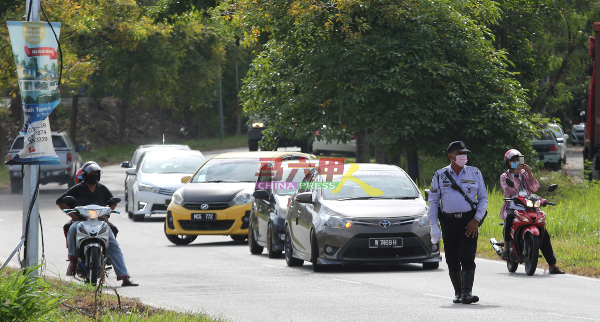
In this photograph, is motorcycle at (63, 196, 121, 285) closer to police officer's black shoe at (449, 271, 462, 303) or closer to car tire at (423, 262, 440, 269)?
police officer's black shoe at (449, 271, 462, 303)

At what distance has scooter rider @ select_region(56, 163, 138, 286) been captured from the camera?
1104cm

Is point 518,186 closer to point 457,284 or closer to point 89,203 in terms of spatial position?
point 457,284

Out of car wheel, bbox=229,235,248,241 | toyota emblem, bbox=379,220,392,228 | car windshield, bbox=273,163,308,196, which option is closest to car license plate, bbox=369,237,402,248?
toyota emblem, bbox=379,220,392,228

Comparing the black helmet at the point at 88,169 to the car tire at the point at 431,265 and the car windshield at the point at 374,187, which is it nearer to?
the car windshield at the point at 374,187

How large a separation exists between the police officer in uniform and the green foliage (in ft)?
12.6

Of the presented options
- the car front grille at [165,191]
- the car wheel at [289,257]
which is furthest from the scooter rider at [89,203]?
the car front grille at [165,191]

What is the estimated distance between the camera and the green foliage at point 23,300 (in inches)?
283

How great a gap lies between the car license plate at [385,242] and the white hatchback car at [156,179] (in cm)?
1000

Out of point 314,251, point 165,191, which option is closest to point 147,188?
point 165,191

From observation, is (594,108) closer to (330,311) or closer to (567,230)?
(567,230)

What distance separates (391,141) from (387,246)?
10411 mm

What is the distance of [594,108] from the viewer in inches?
875

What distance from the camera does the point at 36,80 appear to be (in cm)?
909

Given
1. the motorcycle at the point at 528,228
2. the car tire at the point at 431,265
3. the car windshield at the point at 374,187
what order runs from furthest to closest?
the car windshield at the point at 374,187 → the car tire at the point at 431,265 → the motorcycle at the point at 528,228
